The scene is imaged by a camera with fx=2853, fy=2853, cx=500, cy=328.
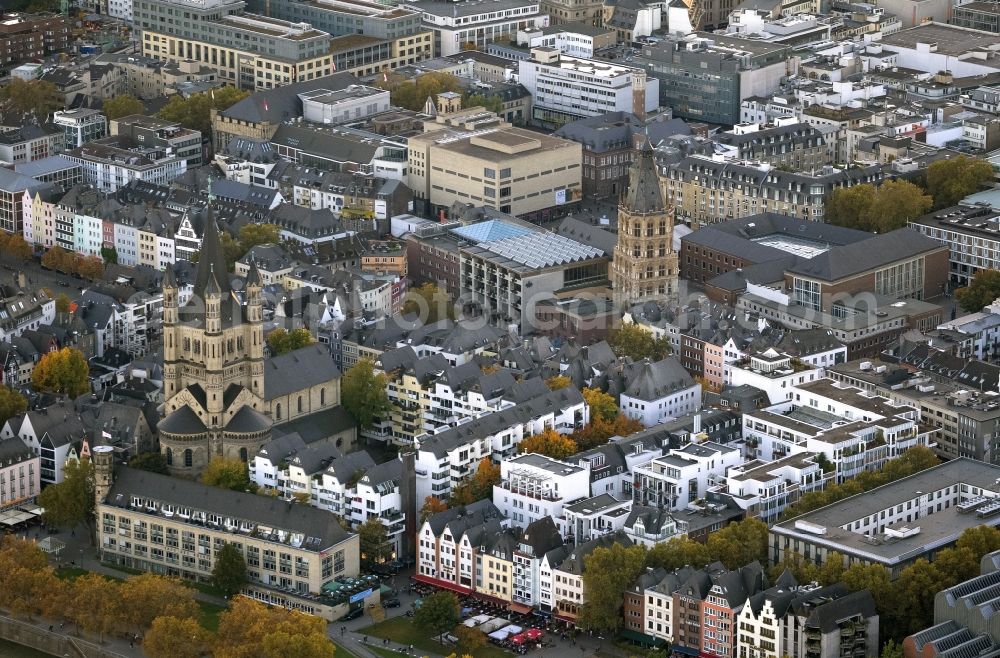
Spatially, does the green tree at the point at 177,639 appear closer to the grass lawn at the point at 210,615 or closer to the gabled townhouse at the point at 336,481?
the grass lawn at the point at 210,615

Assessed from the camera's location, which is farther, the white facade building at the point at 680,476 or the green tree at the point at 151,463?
the green tree at the point at 151,463

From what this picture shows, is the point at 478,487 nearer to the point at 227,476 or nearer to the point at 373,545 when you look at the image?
the point at 373,545

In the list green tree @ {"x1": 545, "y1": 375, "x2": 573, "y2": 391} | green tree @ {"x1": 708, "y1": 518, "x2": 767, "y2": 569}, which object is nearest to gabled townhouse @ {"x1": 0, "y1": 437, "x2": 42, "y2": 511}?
green tree @ {"x1": 545, "y1": 375, "x2": 573, "y2": 391}

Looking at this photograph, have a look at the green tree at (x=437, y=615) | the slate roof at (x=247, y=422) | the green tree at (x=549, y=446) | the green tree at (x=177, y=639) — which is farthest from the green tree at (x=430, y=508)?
the green tree at (x=177, y=639)

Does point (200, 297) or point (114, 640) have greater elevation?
point (200, 297)

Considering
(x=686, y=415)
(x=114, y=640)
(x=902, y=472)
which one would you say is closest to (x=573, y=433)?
(x=686, y=415)

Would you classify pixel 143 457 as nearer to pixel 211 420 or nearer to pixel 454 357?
pixel 211 420

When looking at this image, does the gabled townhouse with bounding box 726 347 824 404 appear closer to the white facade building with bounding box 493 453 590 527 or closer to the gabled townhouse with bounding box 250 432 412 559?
the white facade building with bounding box 493 453 590 527
